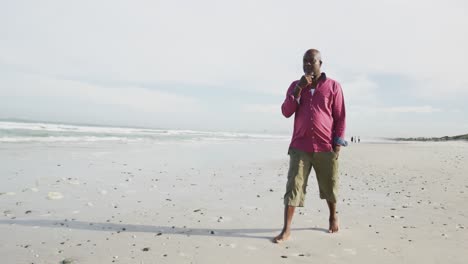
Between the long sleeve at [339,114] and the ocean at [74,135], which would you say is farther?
the ocean at [74,135]

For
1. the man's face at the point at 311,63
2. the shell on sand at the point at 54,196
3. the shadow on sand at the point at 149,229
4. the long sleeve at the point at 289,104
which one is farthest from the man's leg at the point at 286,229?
the shell on sand at the point at 54,196

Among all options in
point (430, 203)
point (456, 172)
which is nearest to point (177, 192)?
point (430, 203)

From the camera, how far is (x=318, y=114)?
4.86 m

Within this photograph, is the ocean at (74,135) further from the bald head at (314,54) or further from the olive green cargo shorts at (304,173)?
the bald head at (314,54)

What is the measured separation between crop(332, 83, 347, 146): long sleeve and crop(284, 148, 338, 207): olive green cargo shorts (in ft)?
0.86

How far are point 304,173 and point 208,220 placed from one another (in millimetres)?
1680

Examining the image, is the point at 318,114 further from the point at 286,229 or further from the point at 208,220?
the point at 208,220

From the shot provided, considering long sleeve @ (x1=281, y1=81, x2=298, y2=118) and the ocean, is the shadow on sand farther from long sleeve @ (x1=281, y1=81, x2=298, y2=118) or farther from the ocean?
the ocean

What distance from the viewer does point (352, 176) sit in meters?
11.5

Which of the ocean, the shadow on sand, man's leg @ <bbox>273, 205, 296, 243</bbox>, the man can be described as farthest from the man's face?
the ocean

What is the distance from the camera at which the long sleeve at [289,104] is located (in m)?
4.86

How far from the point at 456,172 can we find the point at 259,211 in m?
9.17

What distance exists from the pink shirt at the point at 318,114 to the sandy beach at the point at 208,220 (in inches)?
48.3

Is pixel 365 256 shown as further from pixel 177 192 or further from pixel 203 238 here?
pixel 177 192
